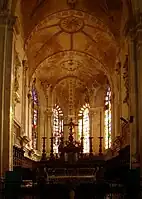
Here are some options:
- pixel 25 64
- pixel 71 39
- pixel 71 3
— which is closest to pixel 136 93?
pixel 71 3

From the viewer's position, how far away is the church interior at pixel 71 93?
17812 millimetres

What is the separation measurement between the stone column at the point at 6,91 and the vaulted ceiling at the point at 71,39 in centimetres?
583

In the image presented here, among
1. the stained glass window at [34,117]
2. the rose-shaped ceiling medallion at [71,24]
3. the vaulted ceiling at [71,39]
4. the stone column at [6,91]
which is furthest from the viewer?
the stained glass window at [34,117]

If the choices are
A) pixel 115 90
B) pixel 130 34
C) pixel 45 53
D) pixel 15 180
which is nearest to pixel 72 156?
pixel 115 90

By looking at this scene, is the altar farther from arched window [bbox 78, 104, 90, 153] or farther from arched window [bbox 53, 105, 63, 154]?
arched window [bbox 53, 105, 63, 154]

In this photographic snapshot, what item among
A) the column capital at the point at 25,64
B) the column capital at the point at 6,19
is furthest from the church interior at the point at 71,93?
the column capital at the point at 25,64

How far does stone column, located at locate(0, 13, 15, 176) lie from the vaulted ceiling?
5.83 meters

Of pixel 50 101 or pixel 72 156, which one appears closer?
pixel 72 156

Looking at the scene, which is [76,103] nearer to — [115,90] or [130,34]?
[115,90]

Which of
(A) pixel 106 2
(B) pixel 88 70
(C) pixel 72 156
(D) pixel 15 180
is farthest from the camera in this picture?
(B) pixel 88 70

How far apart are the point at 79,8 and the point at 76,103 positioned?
12.3 metres

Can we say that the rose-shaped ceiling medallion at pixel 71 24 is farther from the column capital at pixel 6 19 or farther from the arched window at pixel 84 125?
the arched window at pixel 84 125

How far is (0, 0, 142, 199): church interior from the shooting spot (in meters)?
17.8

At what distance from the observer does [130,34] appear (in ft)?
63.8
